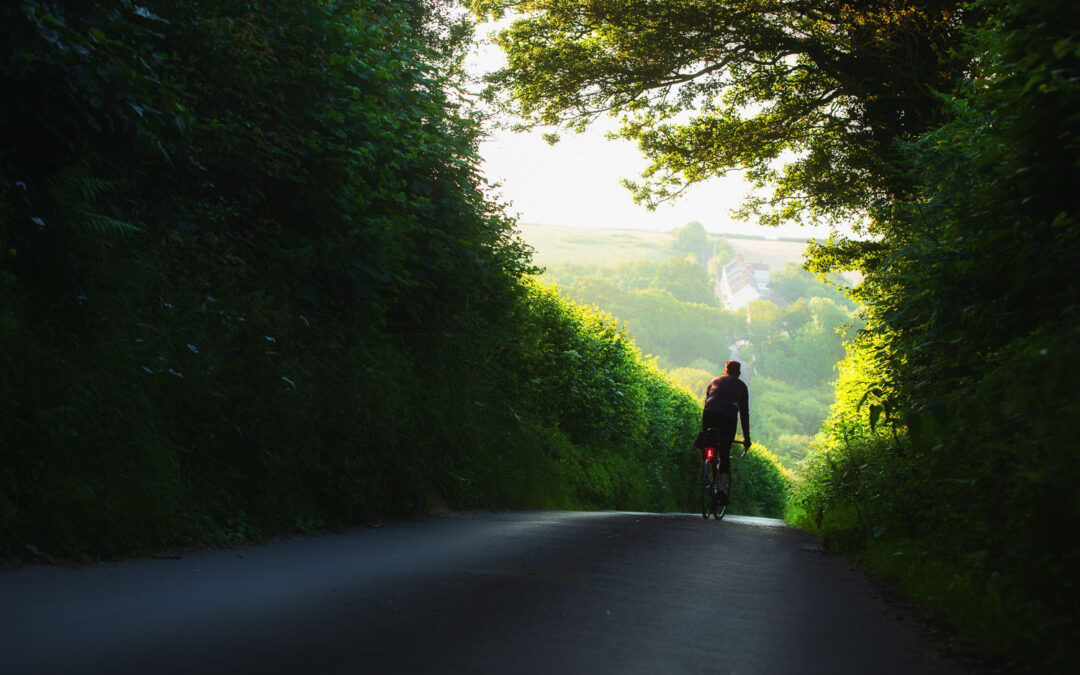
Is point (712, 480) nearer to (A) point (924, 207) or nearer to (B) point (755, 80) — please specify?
(A) point (924, 207)

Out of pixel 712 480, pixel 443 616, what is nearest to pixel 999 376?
pixel 443 616

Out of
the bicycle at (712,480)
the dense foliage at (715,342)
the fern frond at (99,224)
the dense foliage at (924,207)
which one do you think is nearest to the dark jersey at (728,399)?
the bicycle at (712,480)

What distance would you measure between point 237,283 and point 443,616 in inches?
225

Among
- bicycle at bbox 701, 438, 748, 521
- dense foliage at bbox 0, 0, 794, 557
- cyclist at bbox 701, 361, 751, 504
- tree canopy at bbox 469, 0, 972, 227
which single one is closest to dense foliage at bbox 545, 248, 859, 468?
tree canopy at bbox 469, 0, 972, 227

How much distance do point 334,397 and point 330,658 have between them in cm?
596

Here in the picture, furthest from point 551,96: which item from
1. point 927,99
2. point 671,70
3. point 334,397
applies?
point 334,397

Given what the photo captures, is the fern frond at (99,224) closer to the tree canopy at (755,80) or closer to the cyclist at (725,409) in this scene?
the cyclist at (725,409)

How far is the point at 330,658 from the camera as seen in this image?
13.9 ft

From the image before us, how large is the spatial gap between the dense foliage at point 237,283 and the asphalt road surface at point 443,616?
0.91m

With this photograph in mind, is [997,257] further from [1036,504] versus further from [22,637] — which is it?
[22,637]

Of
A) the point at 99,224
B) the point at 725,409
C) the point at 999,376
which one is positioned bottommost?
the point at 999,376

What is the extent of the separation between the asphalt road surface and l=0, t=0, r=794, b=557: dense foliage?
914 mm

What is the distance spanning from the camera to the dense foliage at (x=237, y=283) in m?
6.85

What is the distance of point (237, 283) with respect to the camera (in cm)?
986
